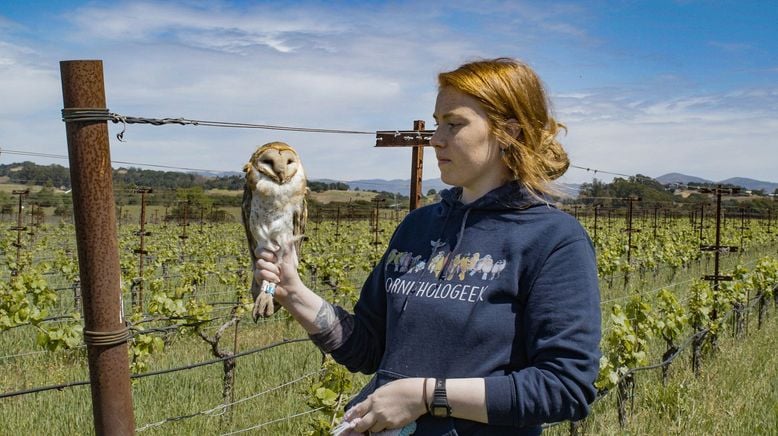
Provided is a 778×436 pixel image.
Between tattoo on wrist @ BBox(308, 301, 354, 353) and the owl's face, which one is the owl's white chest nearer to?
the owl's face

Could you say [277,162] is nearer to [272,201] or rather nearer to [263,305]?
[272,201]

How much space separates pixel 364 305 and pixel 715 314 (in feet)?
23.4

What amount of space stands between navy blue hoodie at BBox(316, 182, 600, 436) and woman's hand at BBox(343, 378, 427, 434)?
0.29 ft

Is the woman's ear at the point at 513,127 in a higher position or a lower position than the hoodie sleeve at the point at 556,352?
higher

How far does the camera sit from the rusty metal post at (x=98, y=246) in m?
2.05

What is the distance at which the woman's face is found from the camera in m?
1.83

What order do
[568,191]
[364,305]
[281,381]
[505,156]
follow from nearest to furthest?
[505,156], [568,191], [364,305], [281,381]

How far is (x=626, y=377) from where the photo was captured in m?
5.43

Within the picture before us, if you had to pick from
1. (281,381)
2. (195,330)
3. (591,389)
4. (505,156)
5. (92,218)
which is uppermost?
(505,156)

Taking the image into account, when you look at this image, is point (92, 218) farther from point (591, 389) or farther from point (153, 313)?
point (153, 313)

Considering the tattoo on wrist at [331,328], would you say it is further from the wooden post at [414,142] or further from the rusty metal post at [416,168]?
the rusty metal post at [416,168]

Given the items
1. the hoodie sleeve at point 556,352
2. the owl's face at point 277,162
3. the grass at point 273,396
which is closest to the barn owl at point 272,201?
the owl's face at point 277,162

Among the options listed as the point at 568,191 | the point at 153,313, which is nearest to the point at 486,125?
the point at 568,191

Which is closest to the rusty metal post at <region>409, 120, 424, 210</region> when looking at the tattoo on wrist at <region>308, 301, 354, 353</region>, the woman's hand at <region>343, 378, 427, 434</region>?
the tattoo on wrist at <region>308, 301, 354, 353</region>
